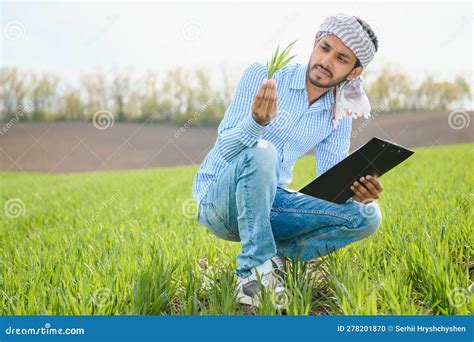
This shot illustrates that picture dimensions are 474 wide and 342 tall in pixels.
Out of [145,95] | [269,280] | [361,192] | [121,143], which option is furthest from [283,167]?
[121,143]

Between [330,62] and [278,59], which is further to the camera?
[330,62]

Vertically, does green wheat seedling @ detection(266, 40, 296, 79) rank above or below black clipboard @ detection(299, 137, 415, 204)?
above

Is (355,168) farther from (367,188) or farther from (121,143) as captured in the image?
(121,143)

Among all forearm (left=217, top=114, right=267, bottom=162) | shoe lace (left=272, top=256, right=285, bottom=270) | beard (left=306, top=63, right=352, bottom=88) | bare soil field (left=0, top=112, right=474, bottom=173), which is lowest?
shoe lace (left=272, top=256, right=285, bottom=270)

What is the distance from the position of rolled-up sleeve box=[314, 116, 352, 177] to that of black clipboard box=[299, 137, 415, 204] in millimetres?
287

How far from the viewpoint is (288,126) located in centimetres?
243

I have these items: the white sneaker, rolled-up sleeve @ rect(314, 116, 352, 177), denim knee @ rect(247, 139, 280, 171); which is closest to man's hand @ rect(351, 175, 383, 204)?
rolled-up sleeve @ rect(314, 116, 352, 177)

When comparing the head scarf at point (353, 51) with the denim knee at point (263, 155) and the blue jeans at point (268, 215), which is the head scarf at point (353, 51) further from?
the denim knee at point (263, 155)

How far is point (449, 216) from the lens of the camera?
286 centimetres

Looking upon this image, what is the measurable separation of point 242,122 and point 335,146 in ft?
2.30

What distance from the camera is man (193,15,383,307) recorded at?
2031 millimetres

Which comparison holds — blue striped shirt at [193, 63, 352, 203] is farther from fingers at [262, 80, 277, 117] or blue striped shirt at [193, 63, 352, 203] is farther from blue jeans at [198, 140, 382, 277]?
fingers at [262, 80, 277, 117]

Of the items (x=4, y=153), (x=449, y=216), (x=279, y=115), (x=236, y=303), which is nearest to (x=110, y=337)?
(x=236, y=303)

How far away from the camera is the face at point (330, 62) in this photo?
2279 mm
